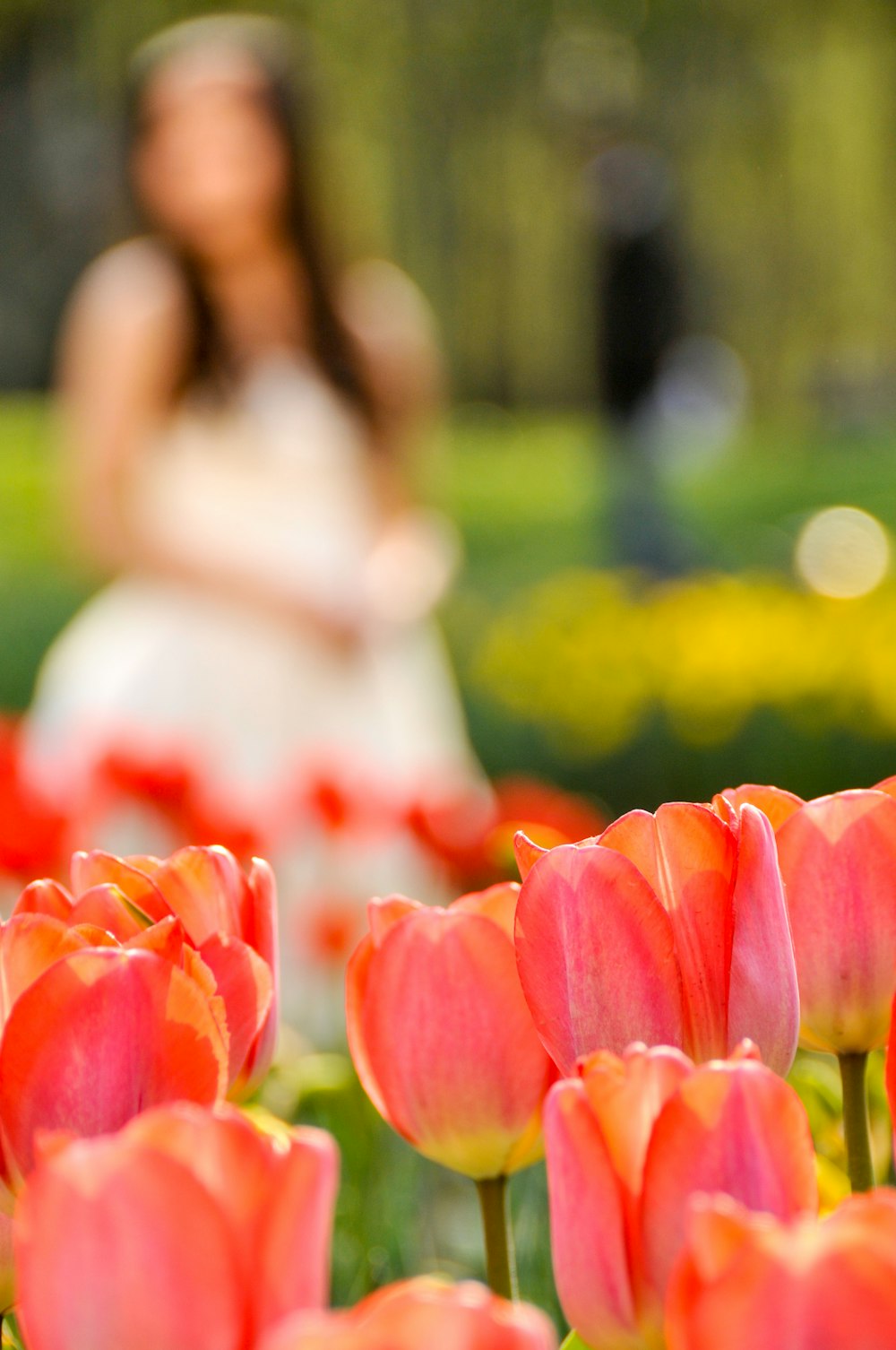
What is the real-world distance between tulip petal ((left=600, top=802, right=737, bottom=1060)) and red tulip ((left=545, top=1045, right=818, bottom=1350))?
0.17ft

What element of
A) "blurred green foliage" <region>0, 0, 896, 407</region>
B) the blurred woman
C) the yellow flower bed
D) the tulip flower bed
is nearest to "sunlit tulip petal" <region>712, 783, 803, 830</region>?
the tulip flower bed

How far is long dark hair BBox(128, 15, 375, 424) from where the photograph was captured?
342 cm

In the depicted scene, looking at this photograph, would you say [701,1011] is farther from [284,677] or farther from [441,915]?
[284,677]

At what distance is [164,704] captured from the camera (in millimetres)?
3293

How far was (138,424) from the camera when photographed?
3.37 meters

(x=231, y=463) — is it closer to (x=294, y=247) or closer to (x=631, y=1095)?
(x=294, y=247)

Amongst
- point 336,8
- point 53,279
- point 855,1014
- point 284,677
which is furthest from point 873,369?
point 855,1014

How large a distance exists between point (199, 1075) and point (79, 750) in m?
1.37

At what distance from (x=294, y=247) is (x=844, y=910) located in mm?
3186

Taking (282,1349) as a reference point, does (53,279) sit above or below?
below

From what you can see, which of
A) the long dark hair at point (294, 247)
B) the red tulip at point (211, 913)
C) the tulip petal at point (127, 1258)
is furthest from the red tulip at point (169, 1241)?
the long dark hair at point (294, 247)

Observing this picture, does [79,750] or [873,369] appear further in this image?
[873,369]

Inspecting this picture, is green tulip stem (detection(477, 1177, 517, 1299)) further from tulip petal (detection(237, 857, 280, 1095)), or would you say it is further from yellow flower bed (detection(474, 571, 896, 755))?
yellow flower bed (detection(474, 571, 896, 755))

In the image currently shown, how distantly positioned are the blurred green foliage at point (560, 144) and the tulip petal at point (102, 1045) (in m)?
12.8
